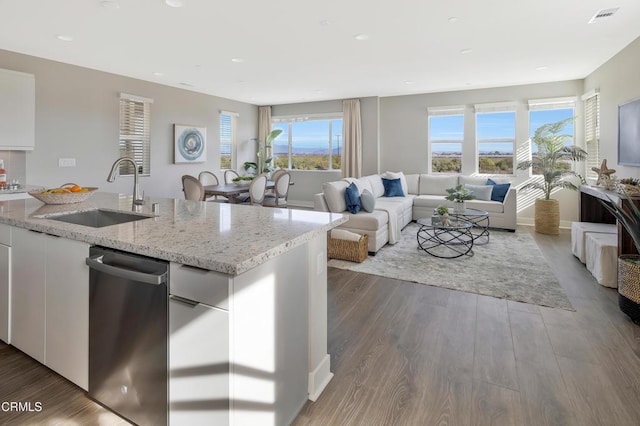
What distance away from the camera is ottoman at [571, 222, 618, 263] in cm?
402

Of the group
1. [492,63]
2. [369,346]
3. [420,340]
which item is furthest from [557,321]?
[492,63]

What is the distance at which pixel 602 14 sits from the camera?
3.46 meters

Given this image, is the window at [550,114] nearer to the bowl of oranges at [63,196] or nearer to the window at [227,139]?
the window at [227,139]

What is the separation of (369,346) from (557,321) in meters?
1.51

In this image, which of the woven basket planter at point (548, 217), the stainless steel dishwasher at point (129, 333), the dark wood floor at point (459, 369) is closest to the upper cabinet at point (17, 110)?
the dark wood floor at point (459, 369)

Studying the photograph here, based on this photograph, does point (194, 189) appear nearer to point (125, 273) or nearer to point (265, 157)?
point (125, 273)

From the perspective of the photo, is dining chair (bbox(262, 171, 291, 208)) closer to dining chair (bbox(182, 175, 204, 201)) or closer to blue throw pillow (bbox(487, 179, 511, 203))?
dining chair (bbox(182, 175, 204, 201))

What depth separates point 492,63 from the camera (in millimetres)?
5141

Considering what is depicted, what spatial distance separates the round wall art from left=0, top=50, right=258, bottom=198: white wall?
0.12 metres

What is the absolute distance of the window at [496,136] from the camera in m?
6.78

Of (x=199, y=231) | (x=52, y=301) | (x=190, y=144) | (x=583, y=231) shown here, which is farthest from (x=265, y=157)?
(x=199, y=231)

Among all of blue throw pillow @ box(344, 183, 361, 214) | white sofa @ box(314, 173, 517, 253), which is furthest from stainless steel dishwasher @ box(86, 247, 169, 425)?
blue throw pillow @ box(344, 183, 361, 214)

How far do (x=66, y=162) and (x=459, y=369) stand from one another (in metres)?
5.83

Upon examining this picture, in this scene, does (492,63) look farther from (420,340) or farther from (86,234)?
(86,234)
